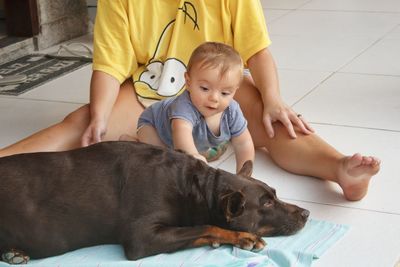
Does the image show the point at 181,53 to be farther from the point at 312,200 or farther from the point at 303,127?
the point at 312,200

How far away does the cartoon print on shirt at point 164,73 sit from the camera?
9.45ft

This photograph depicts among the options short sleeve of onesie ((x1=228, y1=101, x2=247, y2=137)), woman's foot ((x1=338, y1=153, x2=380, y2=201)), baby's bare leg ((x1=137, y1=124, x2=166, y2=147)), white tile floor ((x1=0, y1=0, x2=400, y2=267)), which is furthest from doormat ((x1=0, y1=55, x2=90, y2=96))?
woman's foot ((x1=338, y1=153, x2=380, y2=201))

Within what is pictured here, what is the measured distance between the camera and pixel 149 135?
8.79 ft

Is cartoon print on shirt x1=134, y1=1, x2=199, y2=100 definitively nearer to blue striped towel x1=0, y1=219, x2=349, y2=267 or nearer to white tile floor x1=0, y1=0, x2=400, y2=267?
white tile floor x1=0, y1=0, x2=400, y2=267

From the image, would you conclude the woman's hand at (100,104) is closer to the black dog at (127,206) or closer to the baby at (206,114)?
the baby at (206,114)

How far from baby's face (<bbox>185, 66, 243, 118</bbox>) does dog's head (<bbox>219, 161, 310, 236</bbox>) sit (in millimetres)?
345

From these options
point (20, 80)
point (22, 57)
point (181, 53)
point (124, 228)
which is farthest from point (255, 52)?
point (22, 57)

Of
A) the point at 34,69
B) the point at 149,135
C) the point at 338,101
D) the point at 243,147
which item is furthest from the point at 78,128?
the point at 34,69

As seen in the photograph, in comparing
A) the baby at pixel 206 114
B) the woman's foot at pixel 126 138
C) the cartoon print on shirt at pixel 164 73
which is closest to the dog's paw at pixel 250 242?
the baby at pixel 206 114

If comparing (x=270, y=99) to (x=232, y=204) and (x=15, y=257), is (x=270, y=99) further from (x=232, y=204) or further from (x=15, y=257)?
(x=15, y=257)

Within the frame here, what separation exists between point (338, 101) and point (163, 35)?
0.83 metres

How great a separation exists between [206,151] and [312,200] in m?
0.41

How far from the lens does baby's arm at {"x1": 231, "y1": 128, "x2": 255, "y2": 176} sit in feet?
8.63

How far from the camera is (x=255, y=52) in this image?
2.86 metres
